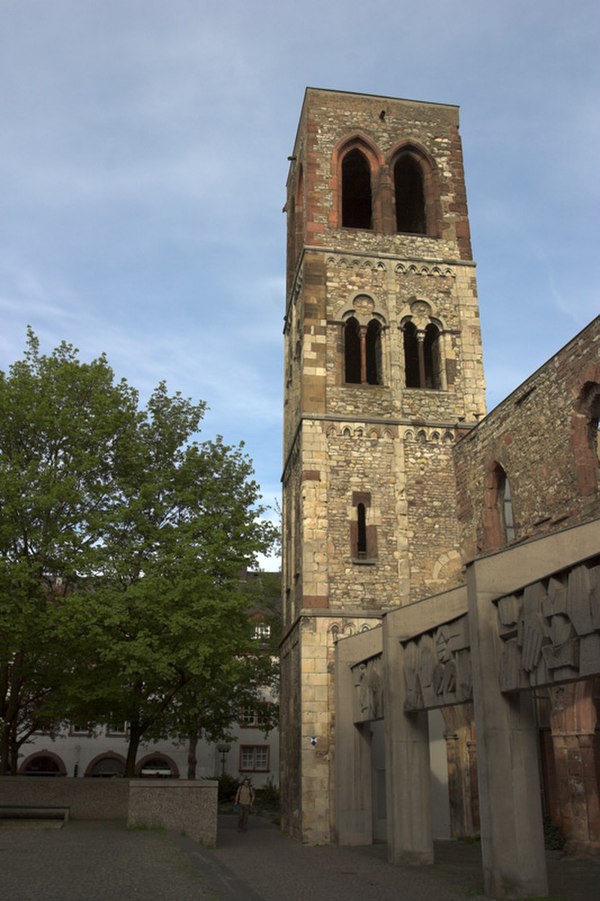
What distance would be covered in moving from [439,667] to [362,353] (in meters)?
11.6

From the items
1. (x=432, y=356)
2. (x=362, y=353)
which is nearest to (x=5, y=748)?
(x=362, y=353)

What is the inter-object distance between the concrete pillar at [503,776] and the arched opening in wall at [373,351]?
42.5 ft

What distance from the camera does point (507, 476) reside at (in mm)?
18688

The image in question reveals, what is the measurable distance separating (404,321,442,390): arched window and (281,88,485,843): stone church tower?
54 mm

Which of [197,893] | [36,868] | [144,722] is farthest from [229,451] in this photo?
[197,893]

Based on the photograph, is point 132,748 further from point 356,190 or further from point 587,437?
point 356,190

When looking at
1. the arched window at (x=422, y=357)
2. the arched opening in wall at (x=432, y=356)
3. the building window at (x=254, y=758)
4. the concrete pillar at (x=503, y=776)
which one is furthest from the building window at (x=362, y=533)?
the building window at (x=254, y=758)

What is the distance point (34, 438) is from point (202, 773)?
28.7 meters

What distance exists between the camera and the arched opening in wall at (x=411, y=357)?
2370 centimetres

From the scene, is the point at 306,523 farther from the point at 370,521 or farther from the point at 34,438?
the point at 34,438

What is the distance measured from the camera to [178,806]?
17109 millimetres

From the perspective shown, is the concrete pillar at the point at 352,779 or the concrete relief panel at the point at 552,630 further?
the concrete pillar at the point at 352,779

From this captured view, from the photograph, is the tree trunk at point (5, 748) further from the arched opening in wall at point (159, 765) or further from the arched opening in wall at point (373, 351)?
the arched opening in wall at point (159, 765)

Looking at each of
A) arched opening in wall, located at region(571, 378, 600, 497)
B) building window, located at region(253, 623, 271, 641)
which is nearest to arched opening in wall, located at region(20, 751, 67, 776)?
building window, located at region(253, 623, 271, 641)
